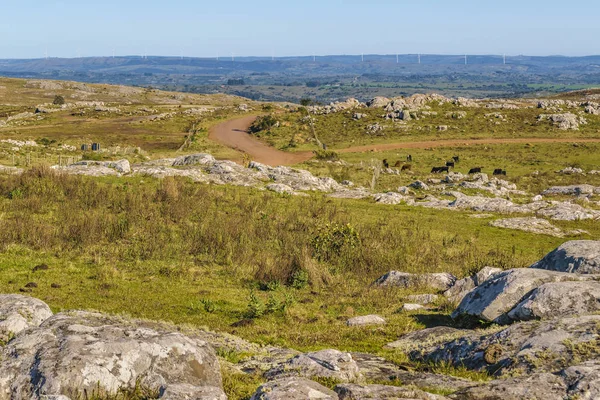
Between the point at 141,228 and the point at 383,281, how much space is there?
10.8 m

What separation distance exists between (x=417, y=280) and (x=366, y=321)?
5095 millimetres

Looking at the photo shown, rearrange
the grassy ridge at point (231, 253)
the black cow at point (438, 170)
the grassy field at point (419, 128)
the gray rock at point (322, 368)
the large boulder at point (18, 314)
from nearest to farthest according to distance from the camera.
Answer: the gray rock at point (322, 368)
the large boulder at point (18, 314)
the grassy ridge at point (231, 253)
the black cow at point (438, 170)
the grassy field at point (419, 128)

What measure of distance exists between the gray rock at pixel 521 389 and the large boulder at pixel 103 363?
11.5ft

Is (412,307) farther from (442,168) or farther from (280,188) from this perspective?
(442,168)

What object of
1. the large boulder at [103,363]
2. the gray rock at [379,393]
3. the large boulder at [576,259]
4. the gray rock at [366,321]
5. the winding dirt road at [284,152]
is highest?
the large boulder at [103,363]

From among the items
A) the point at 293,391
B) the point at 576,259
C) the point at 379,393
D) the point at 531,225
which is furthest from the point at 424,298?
the point at 531,225

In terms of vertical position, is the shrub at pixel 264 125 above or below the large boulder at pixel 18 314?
below

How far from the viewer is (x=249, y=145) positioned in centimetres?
7188

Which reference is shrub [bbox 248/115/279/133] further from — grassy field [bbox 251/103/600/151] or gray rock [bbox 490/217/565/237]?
gray rock [bbox 490/217/565/237]

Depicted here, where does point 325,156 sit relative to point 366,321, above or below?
below

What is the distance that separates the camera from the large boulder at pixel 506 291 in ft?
42.5

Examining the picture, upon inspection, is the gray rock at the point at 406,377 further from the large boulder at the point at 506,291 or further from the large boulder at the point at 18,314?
the large boulder at the point at 18,314

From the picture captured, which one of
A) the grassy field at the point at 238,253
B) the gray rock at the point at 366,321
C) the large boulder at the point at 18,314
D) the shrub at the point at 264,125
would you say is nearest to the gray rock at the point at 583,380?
the grassy field at the point at 238,253

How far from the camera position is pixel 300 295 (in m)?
19.1
